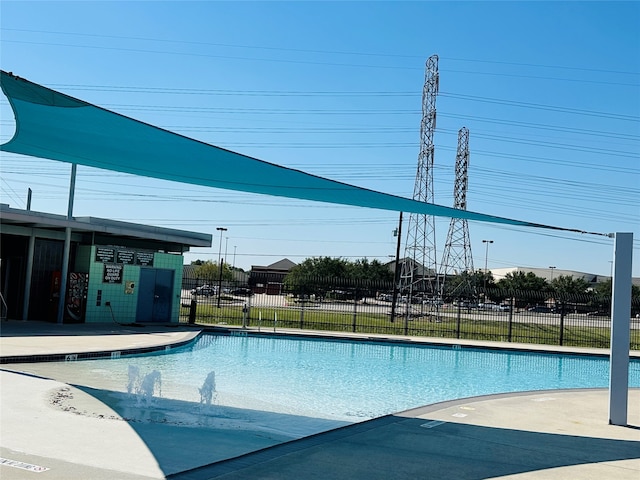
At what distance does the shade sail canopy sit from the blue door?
11732 millimetres

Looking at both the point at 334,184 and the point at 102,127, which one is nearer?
the point at 102,127

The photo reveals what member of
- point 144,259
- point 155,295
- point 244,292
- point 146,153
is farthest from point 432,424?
point 244,292

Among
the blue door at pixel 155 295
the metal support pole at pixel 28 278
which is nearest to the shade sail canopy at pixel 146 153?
the metal support pole at pixel 28 278

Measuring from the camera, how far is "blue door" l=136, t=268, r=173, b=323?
2023 centimetres

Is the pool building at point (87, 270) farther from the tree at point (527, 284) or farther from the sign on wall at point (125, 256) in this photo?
the tree at point (527, 284)

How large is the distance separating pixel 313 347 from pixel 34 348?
27.4ft

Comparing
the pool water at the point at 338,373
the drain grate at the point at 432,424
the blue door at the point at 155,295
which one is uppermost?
the blue door at the point at 155,295

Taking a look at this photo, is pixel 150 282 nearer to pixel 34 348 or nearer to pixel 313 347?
pixel 313 347

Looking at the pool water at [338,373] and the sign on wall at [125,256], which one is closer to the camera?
the pool water at [338,373]

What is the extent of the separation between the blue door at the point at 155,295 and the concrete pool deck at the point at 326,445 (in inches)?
452

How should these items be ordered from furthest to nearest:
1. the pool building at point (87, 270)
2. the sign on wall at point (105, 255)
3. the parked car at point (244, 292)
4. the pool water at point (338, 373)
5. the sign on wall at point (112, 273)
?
the parked car at point (244, 292) → the sign on wall at point (112, 273) → the sign on wall at point (105, 255) → the pool building at point (87, 270) → the pool water at point (338, 373)

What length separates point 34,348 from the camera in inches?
467

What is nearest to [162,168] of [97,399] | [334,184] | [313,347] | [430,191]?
[334,184]

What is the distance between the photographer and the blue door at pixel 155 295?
20234mm
